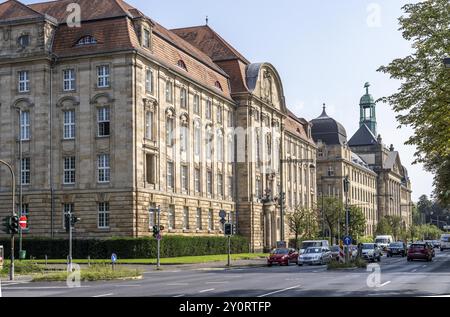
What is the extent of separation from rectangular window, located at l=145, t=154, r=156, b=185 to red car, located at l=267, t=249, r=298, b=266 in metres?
12.6

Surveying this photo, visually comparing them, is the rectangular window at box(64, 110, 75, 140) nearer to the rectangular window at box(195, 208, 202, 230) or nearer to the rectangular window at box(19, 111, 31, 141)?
the rectangular window at box(19, 111, 31, 141)

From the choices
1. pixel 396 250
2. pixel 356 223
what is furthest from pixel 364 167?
pixel 396 250

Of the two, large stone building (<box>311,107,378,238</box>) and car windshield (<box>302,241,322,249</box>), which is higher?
large stone building (<box>311,107,378,238</box>)

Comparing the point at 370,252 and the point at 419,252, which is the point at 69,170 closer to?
the point at 370,252

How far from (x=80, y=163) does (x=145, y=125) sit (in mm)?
6066

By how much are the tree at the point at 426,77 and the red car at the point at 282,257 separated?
26.8 m

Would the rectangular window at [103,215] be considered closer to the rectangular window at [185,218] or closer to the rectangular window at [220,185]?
the rectangular window at [185,218]

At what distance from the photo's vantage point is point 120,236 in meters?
55.1

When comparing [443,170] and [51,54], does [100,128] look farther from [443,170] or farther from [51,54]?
[443,170]

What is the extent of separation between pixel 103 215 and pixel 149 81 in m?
11.8

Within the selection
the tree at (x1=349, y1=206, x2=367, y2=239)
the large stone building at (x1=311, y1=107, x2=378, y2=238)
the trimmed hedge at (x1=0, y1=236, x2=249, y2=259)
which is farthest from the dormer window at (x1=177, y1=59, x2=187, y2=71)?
the large stone building at (x1=311, y1=107, x2=378, y2=238)

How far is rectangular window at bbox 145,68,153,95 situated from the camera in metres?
59.3

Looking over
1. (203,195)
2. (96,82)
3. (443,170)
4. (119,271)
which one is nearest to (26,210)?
(96,82)

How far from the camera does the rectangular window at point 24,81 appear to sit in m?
59.0
